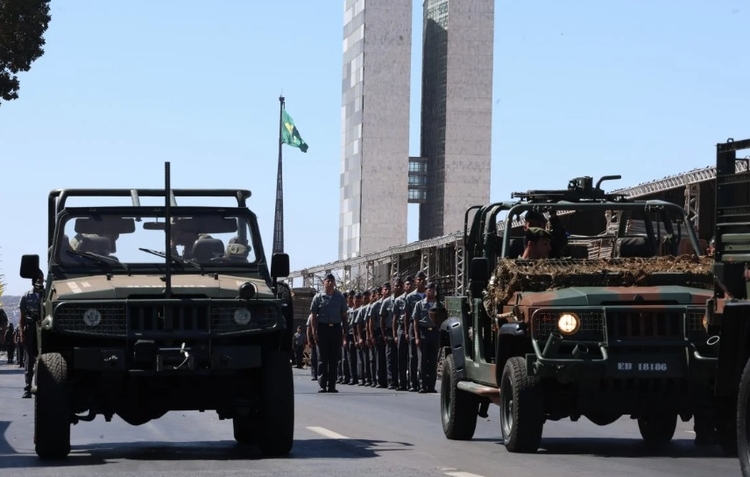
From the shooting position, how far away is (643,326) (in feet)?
41.8

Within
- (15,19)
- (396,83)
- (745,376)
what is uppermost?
(396,83)

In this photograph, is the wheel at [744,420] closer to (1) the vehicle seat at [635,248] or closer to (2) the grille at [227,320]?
(2) the grille at [227,320]

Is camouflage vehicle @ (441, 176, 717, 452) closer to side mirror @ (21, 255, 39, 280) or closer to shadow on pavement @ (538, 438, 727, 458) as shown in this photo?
shadow on pavement @ (538, 438, 727, 458)

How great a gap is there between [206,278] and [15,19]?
2376 centimetres

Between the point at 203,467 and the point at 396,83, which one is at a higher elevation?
the point at 396,83

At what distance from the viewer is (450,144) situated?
131125 millimetres

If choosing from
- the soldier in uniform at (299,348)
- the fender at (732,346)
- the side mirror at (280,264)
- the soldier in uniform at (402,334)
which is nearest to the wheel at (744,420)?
the fender at (732,346)

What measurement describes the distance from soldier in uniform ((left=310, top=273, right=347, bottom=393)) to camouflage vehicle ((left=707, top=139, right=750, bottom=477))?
1758cm

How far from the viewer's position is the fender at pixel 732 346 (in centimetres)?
953

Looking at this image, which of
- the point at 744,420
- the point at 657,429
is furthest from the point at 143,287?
the point at 744,420

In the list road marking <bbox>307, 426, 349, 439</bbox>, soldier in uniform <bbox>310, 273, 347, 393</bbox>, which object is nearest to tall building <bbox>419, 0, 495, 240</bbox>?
soldier in uniform <bbox>310, 273, 347, 393</bbox>

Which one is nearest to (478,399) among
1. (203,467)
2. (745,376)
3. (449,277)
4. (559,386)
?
(559,386)

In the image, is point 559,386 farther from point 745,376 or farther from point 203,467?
point 745,376

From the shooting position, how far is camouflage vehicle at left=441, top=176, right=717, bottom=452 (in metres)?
12.6
